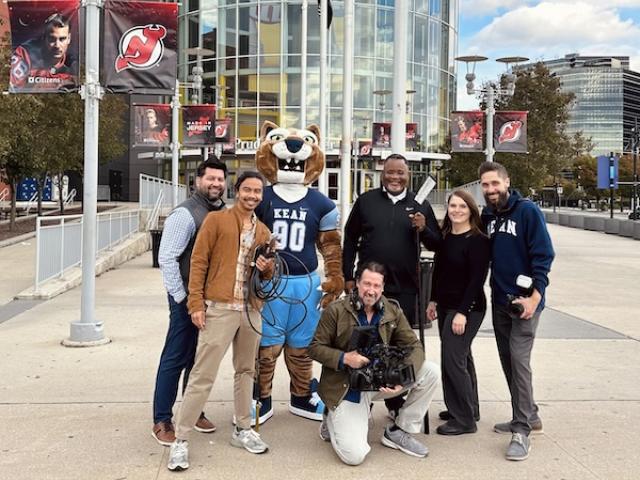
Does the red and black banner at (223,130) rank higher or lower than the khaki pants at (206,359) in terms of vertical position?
higher

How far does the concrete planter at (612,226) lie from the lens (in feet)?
99.6

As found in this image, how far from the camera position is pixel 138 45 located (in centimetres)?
754

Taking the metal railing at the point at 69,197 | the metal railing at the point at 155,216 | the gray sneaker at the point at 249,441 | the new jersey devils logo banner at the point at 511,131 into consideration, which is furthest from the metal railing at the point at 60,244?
the metal railing at the point at 69,197

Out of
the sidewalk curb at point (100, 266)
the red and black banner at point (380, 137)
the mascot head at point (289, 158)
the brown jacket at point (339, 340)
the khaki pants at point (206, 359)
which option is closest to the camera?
the khaki pants at point (206, 359)

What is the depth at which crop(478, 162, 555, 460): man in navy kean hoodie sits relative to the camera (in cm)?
429

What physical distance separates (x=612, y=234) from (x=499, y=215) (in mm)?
28759

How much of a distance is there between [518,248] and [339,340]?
1.35m

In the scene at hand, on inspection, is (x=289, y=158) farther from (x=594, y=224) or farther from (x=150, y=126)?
(x=594, y=224)

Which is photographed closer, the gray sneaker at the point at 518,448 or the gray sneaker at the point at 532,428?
the gray sneaker at the point at 518,448

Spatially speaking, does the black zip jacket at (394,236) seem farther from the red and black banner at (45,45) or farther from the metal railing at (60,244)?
the metal railing at (60,244)

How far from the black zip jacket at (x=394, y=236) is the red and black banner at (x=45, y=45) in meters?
4.50

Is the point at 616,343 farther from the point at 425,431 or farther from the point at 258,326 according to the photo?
the point at 258,326

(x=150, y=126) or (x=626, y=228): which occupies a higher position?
(x=150, y=126)

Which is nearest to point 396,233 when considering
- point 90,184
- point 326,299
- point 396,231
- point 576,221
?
point 396,231
